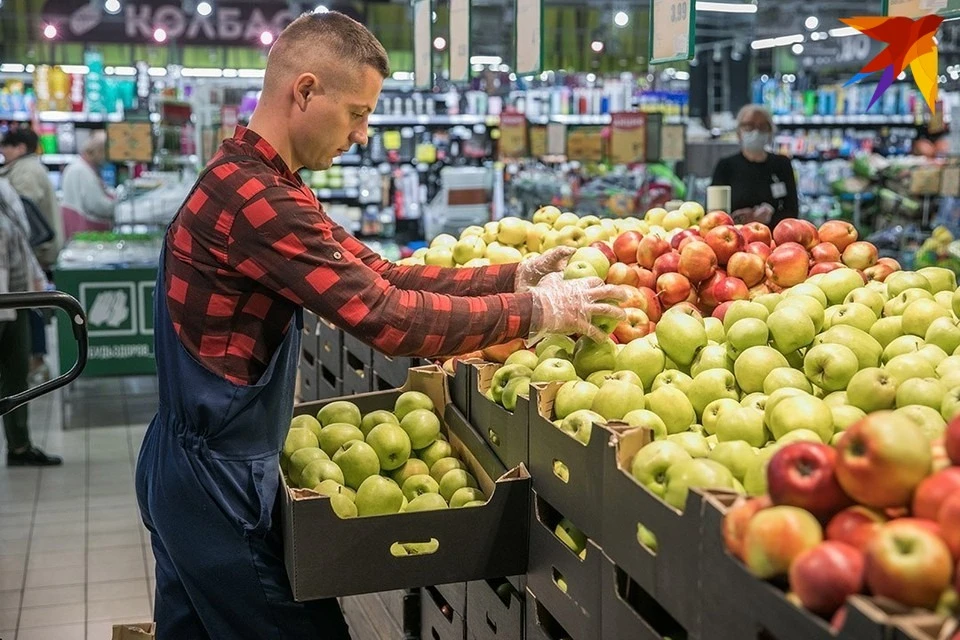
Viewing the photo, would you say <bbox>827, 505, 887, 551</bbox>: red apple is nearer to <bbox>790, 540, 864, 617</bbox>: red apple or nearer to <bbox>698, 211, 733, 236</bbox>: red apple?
<bbox>790, 540, 864, 617</bbox>: red apple

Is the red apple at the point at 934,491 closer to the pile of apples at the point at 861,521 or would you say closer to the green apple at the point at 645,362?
the pile of apples at the point at 861,521

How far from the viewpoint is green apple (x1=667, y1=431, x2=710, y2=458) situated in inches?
75.8

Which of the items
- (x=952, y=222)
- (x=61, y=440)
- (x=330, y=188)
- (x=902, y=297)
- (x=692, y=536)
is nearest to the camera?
(x=692, y=536)

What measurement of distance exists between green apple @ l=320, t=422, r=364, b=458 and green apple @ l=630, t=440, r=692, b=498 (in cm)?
100

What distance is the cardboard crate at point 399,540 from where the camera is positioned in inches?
84.6

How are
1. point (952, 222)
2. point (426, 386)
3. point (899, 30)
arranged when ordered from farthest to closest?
point (952, 222)
point (426, 386)
point (899, 30)

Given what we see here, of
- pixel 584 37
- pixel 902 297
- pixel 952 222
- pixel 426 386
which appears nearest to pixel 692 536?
pixel 902 297

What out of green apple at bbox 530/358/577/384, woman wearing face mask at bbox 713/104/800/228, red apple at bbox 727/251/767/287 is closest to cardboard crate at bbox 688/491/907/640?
green apple at bbox 530/358/577/384

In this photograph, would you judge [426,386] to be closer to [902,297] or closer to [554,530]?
[554,530]

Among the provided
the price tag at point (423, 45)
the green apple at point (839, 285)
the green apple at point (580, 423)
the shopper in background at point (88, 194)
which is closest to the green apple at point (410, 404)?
the green apple at point (580, 423)

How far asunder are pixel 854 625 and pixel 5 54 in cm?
1209

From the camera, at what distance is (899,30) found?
8.66 ft

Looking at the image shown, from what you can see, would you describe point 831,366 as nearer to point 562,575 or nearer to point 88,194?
point 562,575

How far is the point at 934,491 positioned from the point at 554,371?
1.19 meters
